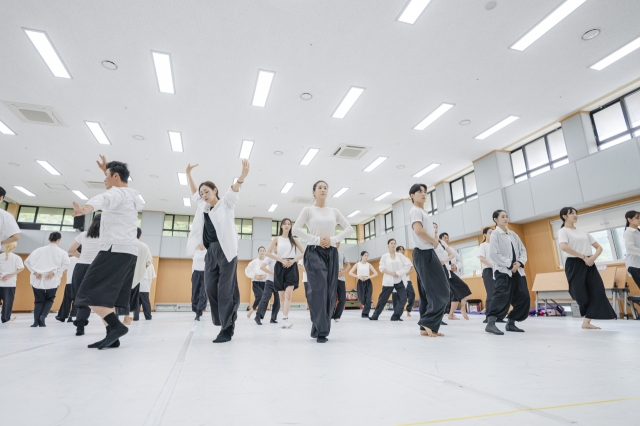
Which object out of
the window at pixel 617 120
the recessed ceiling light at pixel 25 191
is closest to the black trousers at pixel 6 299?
the recessed ceiling light at pixel 25 191

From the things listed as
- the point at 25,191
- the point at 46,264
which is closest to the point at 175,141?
the point at 46,264

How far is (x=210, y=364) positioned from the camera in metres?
1.68

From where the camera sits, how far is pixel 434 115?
309 inches

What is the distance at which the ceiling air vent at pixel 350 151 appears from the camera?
948 centimetres

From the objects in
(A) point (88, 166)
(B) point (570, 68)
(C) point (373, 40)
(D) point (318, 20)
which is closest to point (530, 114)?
(B) point (570, 68)

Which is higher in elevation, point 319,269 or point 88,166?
point 88,166

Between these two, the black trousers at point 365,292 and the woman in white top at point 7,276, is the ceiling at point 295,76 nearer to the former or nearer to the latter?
the woman in white top at point 7,276

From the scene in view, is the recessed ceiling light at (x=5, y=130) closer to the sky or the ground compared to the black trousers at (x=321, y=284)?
closer to the sky

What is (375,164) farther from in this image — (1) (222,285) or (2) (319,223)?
(1) (222,285)

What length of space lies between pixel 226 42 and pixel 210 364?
209 inches

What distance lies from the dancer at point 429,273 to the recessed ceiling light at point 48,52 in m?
6.21

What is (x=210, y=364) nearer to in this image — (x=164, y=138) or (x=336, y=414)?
(x=336, y=414)

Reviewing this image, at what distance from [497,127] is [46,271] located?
32.7 feet

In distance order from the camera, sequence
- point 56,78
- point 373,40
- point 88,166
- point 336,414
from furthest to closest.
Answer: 1. point 88,166
2. point 56,78
3. point 373,40
4. point 336,414
